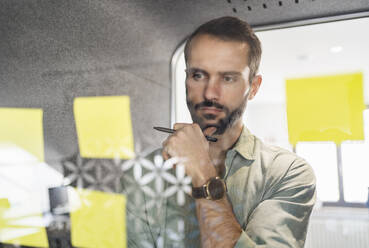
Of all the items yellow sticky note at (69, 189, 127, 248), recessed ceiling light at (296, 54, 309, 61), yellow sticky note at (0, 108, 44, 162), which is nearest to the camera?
yellow sticky note at (0, 108, 44, 162)

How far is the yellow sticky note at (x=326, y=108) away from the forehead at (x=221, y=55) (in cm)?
14

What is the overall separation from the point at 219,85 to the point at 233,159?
0.16 m

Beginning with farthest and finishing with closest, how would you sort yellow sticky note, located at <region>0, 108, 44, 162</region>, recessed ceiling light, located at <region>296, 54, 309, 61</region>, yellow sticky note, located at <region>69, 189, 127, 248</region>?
recessed ceiling light, located at <region>296, 54, 309, 61</region> < yellow sticky note, located at <region>69, 189, 127, 248</region> < yellow sticky note, located at <region>0, 108, 44, 162</region>

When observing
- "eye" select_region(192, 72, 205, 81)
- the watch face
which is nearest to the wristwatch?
the watch face

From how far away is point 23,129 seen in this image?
0.45 meters

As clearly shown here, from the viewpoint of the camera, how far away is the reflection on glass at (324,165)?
59cm

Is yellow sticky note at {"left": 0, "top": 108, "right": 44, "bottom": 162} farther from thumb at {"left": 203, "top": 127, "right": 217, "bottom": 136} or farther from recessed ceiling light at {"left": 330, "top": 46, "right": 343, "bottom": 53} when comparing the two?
recessed ceiling light at {"left": 330, "top": 46, "right": 343, "bottom": 53}

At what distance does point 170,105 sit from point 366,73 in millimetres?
433

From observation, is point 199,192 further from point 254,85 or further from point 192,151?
point 254,85

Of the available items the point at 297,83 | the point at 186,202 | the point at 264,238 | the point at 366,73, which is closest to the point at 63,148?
the point at 186,202

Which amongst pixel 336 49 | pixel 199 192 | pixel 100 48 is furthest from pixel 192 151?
pixel 336 49

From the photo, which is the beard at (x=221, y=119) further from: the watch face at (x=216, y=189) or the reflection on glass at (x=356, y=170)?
the reflection on glass at (x=356, y=170)

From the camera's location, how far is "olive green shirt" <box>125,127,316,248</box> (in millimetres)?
516

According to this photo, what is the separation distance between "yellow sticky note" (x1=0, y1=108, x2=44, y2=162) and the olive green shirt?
28cm
